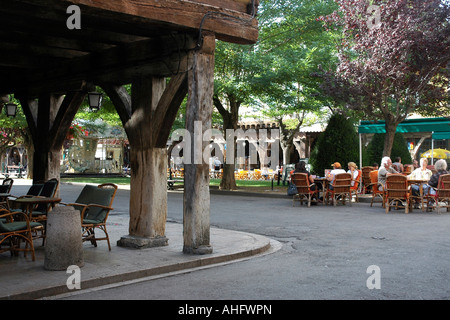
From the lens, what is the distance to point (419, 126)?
17.8 meters

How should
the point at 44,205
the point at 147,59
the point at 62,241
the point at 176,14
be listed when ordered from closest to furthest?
1. the point at 62,241
2. the point at 176,14
3. the point at 147,59
4. the point at 44,205

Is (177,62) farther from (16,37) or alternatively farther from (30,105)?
(30,105)

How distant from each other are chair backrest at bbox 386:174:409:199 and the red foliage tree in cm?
436

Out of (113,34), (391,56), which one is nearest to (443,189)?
(391,56)

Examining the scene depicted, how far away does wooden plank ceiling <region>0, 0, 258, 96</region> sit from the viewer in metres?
6.42

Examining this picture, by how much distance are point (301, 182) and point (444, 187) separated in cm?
402

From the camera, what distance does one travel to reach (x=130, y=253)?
745 cm

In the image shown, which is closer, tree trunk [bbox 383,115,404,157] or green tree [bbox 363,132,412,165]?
tree trunk [bbox 383,115,404,157]

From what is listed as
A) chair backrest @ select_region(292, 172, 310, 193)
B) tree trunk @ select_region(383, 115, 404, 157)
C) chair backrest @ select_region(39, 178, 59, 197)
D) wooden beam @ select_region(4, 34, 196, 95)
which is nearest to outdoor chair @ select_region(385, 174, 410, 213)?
chair backrest @ select_region(292, 172, 310, 193)

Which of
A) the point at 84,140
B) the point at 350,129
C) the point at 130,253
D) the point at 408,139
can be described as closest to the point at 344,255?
the point at 130,253

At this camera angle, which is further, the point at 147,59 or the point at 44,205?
the point at 44,205

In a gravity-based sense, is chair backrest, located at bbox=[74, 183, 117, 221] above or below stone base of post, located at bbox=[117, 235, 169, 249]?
above

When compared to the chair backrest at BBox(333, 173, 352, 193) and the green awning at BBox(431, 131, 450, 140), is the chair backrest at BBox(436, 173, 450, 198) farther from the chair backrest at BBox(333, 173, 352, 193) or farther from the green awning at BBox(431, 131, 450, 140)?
the green awning at BBox(431, 131, 450, 140)

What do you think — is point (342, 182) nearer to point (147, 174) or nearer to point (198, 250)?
point (147, 174)
